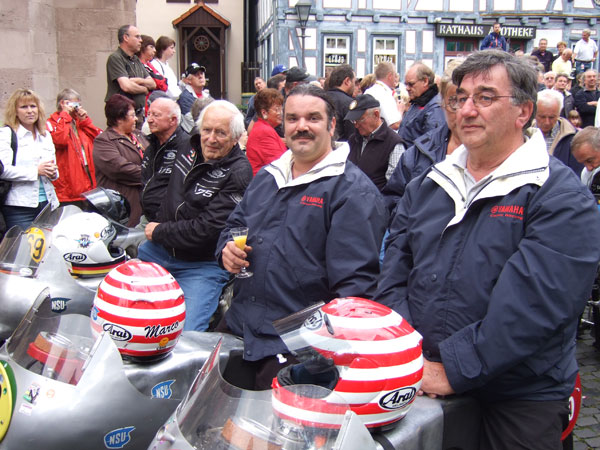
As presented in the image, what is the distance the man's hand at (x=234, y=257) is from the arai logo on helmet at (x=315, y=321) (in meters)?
1.00

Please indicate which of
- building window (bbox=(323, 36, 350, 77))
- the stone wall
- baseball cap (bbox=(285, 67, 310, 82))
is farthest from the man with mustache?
building window (bbox=(323, 36, 350, 77))

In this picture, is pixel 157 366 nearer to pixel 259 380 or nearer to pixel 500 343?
pixel 259 380

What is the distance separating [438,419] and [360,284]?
31.6 inches

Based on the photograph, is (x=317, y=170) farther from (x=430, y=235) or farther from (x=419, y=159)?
(x=419, y=159)

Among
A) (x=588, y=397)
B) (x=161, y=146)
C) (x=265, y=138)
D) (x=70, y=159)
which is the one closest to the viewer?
(x=588, y=397)

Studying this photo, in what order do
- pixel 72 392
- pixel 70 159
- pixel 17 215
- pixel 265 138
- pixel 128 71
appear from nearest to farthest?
1. pixel 72 392
2. pixel 17 215
3. pixel 265 138
4. pixel 70 159
5. pixel 128 71

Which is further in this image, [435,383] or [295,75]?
[295,75]

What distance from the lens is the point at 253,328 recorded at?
9.87 ft

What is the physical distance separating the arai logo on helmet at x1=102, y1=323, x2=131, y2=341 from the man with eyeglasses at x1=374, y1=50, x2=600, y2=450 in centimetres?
114

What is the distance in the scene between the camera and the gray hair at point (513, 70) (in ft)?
7.73

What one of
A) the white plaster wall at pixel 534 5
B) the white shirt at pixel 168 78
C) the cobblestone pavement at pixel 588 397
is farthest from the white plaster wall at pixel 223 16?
the cobblestone pavement at pixel 588 397

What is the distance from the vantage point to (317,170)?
3033 mm

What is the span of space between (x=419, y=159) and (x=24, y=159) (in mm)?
3877

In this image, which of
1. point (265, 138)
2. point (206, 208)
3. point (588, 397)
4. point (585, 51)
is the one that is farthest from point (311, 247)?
point (585, 51)
